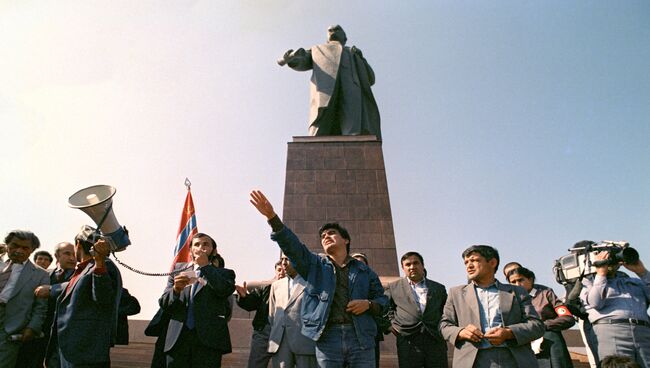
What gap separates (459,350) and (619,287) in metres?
2.01

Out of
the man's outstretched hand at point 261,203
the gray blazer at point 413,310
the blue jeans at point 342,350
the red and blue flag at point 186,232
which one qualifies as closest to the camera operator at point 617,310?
the gray blazer at point 413,310

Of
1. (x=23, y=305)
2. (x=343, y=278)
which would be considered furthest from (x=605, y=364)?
(x=23, y=305)

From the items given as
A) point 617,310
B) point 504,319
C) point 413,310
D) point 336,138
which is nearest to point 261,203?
point 504,319

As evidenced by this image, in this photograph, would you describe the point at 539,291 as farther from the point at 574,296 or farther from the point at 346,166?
the point at 346,166

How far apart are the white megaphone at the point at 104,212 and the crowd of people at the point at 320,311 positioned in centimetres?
17

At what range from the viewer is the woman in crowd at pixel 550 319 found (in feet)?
13.9

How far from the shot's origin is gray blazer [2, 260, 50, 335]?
4.11 m

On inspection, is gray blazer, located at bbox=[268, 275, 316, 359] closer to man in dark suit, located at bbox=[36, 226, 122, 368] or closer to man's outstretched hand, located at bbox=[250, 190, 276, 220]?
man's outstretched hand, located at bbox=[250, 190, 276, 220]

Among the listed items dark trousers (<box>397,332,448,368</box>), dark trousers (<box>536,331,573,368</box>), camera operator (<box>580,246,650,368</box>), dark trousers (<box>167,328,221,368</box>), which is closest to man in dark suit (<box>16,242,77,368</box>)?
dark trousers (<box>167,328,221,368</box>)

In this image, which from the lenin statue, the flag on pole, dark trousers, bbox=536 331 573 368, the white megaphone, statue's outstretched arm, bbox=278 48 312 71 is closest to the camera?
the white megaphone

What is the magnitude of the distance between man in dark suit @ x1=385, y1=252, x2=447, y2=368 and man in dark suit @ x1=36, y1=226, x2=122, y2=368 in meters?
2.14

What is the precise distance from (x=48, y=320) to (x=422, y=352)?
318 cm

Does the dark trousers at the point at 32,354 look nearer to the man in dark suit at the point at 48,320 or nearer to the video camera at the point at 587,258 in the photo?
the man in dark suit at the point at 48,320

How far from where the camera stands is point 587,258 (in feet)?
14.5
